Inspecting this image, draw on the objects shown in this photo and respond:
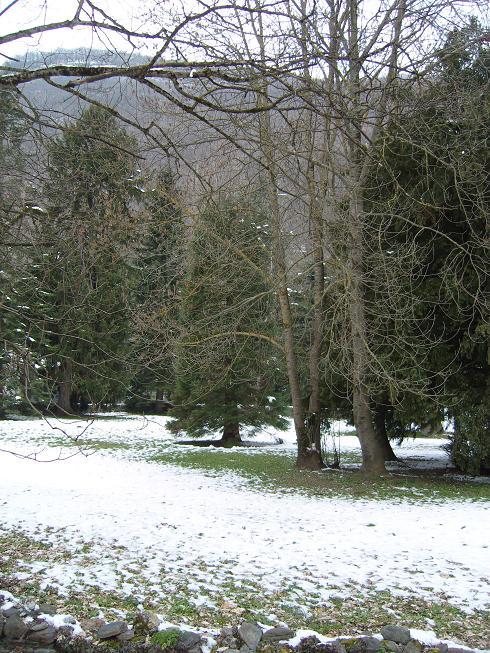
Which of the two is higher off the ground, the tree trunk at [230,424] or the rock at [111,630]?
the tree trunk at [230,424]

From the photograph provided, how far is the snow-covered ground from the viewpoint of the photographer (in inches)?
A: 234

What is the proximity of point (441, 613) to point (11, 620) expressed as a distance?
364 cm

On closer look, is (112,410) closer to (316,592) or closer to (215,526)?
(215,526)

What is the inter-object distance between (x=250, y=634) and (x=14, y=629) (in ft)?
6.39

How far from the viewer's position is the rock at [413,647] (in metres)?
A: 4.68

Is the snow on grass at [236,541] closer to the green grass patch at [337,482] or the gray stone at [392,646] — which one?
the green grass patch at [337,482]

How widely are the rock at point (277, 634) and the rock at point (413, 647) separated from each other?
34.3 inches

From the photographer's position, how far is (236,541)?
7.31 meters

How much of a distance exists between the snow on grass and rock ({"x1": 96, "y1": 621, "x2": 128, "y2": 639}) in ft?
1.77

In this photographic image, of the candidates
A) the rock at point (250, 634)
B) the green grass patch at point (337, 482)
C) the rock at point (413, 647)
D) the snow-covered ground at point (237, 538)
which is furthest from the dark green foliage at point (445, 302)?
the rock at point (250, 634)

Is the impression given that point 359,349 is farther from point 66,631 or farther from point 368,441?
point 66,631

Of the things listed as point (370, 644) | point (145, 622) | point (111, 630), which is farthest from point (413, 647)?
point (111, 630)

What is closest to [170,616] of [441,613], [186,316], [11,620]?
[11,620]

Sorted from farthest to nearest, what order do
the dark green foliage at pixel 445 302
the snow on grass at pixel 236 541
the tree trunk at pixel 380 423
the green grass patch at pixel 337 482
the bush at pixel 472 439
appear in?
the tree trunk at pixel 380 423 < the bush at pixel 472 439 < the dark green foliage at pixel 445 302 < the green grass patch at pixel 337 482 < the snow on grass at pixel 236 541
